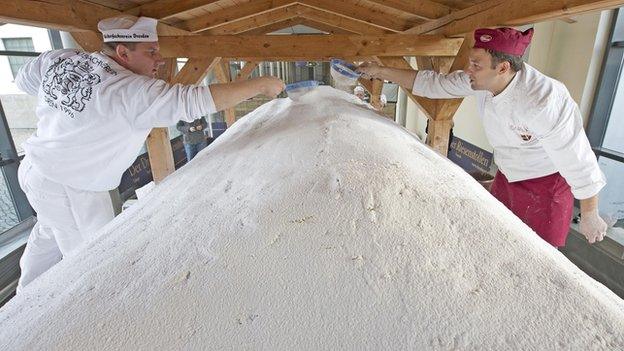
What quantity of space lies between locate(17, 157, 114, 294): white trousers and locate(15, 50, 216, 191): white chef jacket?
0.34 ft

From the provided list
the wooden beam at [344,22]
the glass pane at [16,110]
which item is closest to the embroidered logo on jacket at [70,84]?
the glass pane at [16,110]

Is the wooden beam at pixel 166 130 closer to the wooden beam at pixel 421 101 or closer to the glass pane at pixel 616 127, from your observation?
the wooden beam at pixel 421 101

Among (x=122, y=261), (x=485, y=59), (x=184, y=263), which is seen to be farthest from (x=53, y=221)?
(x=485, y=59)

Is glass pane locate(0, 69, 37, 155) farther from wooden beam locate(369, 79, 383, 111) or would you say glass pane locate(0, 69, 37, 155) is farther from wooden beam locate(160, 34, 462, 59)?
wooden beam locate(369, 79, 383, 111)

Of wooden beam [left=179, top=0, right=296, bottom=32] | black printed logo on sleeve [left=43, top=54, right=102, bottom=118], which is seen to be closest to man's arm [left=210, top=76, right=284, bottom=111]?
black printed logo on sleeve [left=43, top=54, right=102, bottom=118]

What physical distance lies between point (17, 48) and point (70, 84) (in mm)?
3488

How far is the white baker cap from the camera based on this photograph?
1741 mm

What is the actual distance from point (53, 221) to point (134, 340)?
5.83 ft

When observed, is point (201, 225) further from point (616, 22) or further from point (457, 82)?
point (616, 22)

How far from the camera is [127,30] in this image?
1.79 metres

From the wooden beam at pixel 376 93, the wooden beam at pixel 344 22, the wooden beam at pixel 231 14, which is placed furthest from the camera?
the wooden beam at pixel 376 93

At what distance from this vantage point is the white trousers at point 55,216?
1.85 meters

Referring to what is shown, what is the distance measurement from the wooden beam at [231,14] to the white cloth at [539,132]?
2.56 metres

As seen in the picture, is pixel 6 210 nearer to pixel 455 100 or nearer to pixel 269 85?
pixel 269 85
